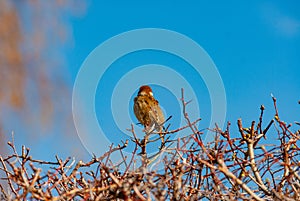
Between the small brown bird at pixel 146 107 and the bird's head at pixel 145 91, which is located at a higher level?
the bird's head at pixel 145 91

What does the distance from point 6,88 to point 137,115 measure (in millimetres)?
976

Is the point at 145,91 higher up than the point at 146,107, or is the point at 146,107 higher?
the point at 145,91

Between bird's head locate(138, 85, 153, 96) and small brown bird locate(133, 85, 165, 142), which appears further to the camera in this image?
bird's head locate(138, 85, 153, 96)

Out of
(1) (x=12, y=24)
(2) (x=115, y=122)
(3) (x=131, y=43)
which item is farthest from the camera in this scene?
(1) (x=12, y=24)

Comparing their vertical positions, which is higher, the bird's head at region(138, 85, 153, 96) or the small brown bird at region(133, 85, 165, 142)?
the bird's head at region(138, 85, 153, 96)

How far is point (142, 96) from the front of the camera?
4.18 meters

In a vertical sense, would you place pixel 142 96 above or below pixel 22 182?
above

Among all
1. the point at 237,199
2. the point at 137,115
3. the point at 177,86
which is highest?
the point at 137,115

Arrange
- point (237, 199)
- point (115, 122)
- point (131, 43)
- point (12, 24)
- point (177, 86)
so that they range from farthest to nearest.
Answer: point (12, 24) → point (131, 43) → point (177, 86) → point (115, 122) → point (237, 199)

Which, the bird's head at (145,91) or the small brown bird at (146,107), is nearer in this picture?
the small brown bird at (146,107)

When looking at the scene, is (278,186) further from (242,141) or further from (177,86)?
(177,86)

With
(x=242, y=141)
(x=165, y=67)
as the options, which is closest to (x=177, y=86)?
(x=165, y=67)

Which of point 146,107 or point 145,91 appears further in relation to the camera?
point 145,91

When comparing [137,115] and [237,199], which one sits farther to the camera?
[137,115]
